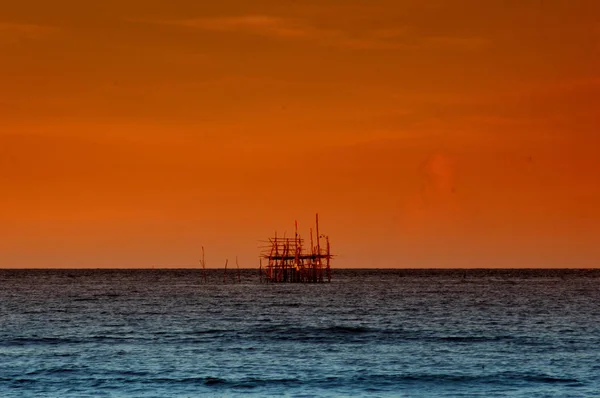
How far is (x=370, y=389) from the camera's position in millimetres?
41688

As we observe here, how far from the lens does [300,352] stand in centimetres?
5500

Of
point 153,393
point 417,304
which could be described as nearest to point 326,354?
point 153,393

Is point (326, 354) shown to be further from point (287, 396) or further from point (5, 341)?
point (5, 341)

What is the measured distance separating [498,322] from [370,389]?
3767 cm

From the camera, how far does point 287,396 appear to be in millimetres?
39469

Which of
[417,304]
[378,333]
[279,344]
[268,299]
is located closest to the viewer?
[279,344]

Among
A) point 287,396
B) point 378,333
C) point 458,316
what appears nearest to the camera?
point 287,396

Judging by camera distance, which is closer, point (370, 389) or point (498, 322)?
point (370, 389)

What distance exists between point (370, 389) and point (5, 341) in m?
29.1

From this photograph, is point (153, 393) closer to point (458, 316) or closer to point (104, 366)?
point (104, 366)

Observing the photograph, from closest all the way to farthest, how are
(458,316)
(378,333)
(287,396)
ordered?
1. (287,396)
2. (378,333)
3. (458,316)

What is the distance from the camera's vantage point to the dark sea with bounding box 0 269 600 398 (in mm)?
42156

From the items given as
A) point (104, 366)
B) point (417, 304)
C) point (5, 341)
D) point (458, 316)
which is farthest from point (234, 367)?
point (417, 304)

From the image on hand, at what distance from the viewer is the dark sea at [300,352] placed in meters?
42.2
